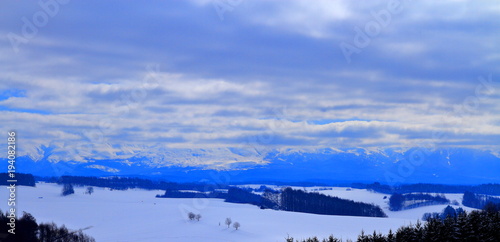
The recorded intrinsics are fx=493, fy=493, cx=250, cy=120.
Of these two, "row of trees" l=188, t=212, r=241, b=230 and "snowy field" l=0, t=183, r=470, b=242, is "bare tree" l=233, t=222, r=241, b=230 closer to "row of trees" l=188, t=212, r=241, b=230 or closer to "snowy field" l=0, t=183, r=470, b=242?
"row of trees" l=188, t=212, r=241, b=230

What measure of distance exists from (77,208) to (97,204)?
12.8 meters

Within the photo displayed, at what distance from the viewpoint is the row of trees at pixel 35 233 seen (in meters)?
58.4

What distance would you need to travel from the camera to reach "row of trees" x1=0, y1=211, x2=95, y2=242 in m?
58.4

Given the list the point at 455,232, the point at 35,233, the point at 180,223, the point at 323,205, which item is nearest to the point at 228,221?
the point at 180,223

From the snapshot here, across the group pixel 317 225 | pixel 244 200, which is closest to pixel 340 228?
pixel 317 225

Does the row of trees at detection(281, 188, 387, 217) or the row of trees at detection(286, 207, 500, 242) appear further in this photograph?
the row of trees at detection(281, 188, 387, 217)

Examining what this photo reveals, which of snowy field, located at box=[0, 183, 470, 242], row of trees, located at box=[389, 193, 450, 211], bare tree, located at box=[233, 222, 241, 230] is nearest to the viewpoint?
snowy field, located at box=[0, 183, 470, 242]

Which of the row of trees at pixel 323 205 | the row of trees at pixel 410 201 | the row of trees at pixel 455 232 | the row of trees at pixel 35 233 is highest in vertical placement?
the row of trees at pixel 410 201

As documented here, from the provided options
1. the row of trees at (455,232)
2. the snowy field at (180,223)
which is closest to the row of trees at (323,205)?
the snowy field at (180,223)

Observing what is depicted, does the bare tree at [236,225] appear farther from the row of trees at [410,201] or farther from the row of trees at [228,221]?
the row of trees at [410,201]

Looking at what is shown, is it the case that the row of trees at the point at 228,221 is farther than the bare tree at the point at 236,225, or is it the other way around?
the row of trees at the point at 228,221

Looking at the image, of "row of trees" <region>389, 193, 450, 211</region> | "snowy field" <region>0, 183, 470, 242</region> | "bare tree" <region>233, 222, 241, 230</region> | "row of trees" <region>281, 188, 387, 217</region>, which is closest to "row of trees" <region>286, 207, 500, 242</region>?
"snowy field" <region>0, 183, 470, 242</region>

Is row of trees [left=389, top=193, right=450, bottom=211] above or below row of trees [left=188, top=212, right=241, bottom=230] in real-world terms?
above

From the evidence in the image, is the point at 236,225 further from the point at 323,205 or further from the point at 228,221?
the point at 323,205
